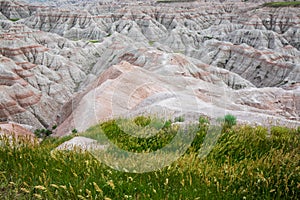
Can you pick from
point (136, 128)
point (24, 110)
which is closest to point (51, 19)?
point (24, 110)

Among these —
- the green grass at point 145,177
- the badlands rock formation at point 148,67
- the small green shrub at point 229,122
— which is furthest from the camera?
the badlands rock formation at point 148,67

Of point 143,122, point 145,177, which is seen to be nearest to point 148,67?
point 143,122

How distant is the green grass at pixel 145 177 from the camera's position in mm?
3537

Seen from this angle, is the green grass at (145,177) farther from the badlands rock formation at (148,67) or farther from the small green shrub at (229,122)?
the badlands rock formation at (148,67)

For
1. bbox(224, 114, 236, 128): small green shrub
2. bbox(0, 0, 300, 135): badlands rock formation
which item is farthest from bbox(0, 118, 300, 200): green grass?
bbox(0, 0, 300, 135): badlands rock formation

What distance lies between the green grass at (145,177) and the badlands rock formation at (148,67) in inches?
142

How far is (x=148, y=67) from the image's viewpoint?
1358 inches

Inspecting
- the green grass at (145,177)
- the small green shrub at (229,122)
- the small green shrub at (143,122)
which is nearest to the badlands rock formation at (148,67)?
the small green shrub at (229,122)

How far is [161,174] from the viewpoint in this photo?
13.3 ft

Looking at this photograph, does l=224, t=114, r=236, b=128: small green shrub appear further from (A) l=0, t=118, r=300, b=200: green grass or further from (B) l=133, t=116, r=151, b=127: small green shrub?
(B) l=133, t=116, r=151, b=127: small green shrub

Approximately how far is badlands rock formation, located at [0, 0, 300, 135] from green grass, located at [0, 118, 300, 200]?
3.61 m

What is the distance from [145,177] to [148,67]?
30.8m

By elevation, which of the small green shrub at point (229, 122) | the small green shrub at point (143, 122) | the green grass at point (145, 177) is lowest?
the small green shrub at point (229, 122)

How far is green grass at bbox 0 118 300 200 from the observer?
11.6ft
